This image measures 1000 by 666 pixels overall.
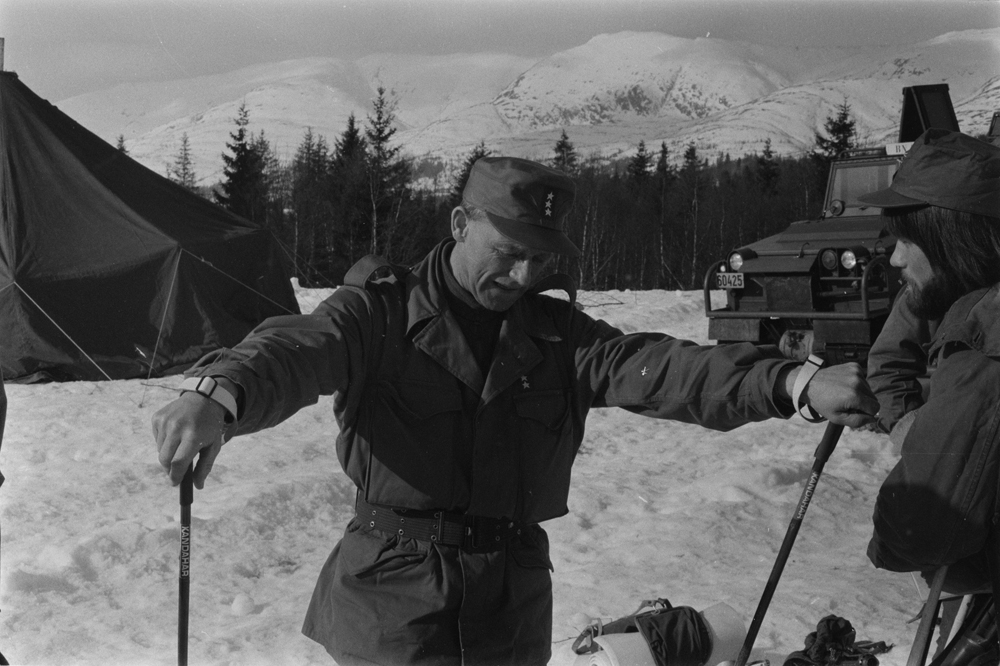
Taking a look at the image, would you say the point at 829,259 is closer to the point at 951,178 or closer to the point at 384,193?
the point at 951,178

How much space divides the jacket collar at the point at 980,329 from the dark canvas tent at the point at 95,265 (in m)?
9.10

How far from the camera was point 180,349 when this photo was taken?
1041 centimetres

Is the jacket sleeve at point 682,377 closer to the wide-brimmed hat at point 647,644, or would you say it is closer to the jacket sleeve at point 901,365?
the wide-brimmed hat at point 647,644

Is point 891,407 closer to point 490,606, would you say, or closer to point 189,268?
point 490,606

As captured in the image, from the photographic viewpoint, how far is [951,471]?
2043 millimetres

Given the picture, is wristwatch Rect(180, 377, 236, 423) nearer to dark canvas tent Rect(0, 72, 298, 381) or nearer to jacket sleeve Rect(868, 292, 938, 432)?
jacket sleeve Rect(868, 292, 938, 432)

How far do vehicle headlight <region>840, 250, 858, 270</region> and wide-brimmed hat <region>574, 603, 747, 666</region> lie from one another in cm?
560

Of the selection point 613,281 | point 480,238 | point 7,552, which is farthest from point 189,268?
point 613,281

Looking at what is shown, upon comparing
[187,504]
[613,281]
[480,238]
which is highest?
[480,238]

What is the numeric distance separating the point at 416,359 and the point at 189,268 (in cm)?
872

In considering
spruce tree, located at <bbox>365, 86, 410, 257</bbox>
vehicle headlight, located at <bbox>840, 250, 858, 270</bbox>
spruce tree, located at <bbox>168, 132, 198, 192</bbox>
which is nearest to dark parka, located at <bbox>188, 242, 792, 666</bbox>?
vehicle headlight, located at <bbox>840, 250, 858, 270</bbox>

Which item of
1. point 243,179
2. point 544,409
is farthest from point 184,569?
point 243,179

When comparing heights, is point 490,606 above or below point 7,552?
above

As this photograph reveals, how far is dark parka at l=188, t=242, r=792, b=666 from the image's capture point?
234 centimetres
